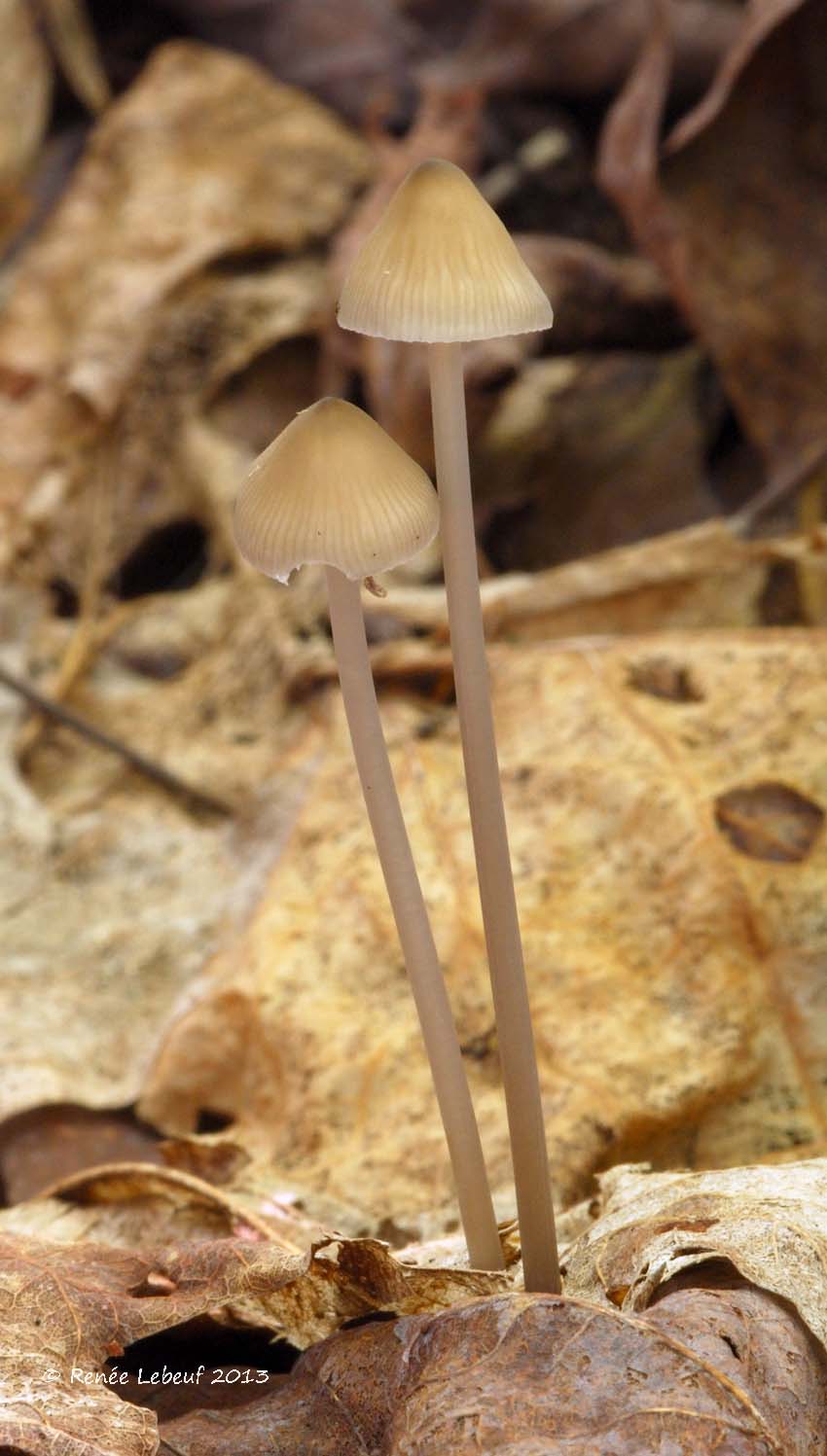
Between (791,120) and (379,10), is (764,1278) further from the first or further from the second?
(379,10)

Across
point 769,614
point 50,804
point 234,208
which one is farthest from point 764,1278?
point 234,208

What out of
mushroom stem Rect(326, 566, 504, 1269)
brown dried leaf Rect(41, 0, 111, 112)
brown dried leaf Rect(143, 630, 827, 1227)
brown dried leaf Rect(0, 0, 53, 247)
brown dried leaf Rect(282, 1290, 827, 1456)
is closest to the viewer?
brown dried leaf Rect(282, 1290, 827, 1456)

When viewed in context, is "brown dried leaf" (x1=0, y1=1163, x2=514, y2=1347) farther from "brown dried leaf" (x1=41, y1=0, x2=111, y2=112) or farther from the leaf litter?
"brown dried leaf" (x1=41, y1=0, x2=111, y2=112)

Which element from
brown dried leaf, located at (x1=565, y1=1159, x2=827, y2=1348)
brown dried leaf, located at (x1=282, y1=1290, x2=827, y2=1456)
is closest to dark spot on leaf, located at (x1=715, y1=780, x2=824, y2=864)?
brown dried leaf, located at (x1=565, y1=1159, x2=827, y2=1348)

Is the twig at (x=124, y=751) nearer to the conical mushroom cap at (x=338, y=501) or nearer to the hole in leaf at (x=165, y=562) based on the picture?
the hole in leaf at (x=165, y=562)

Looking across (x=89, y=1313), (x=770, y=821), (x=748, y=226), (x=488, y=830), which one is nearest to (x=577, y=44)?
(x=748, y=226)

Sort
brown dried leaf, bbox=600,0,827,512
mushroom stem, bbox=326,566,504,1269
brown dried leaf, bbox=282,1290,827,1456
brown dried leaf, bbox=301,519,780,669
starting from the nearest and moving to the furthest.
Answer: brown dried leaf, bbox=282,1290,827,1456, mushroom stem, bbox=326,566,504,1269, brown dried leaf, bbox=301,519,780,669, brown dried leaf, bbox=600,0,827,512

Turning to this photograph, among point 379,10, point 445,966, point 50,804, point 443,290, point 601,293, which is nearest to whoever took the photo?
point 443,290
